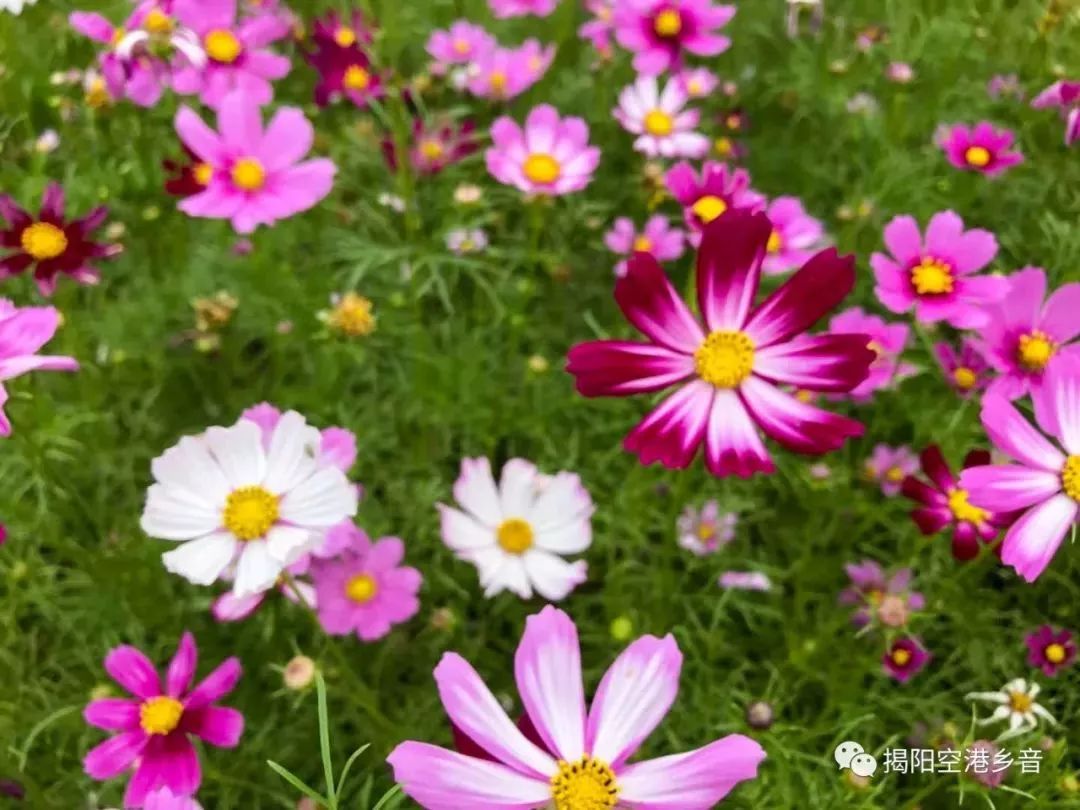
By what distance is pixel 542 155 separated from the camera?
4.22 ft

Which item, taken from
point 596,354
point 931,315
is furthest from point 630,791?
point 931,315

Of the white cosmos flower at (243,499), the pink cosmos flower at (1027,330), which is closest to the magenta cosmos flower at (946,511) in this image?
the pink cosmos flower at (1027,330)

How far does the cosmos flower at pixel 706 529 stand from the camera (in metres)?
1.17

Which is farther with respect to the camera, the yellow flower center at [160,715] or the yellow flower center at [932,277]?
the yellow flower center at [932,277]

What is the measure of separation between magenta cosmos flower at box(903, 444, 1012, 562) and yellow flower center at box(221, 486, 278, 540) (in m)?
0.61

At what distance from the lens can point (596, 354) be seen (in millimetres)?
722

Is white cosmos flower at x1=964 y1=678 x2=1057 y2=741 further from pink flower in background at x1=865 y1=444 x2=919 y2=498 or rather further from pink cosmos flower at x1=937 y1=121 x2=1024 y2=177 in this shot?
pink cosmos flower at x1=937 y1=121 x2=1024 y2=177

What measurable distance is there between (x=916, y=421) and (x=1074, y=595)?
0.89 ft

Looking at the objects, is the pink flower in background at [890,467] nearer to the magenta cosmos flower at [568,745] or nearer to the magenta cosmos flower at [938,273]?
the magenta cosmos flower at [938,273]

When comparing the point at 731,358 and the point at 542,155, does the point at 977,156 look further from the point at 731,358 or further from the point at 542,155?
the point at 731,358

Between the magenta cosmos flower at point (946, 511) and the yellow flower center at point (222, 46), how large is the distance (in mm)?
981

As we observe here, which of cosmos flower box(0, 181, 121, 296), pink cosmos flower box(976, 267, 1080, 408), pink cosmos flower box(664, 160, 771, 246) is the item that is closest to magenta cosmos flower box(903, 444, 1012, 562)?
pink cosmos flower box(976, 267, 1080, 408)

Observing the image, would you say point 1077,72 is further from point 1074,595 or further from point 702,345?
point 702,345

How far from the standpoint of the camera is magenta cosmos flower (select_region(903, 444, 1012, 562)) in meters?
0.94
